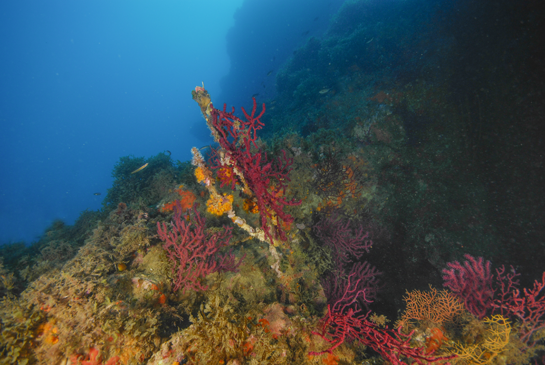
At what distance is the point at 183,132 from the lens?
110m

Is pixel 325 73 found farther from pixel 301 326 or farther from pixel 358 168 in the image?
pixel 301 326

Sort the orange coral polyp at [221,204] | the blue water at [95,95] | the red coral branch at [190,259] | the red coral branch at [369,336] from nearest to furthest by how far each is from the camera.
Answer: the red coral branch at [369,336] < the red coral branch at [190,259] < the orange coral polyp at [221,204] < the blue water at [95,95]

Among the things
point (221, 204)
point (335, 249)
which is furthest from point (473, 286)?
point (221, 204)

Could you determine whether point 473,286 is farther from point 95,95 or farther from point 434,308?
point 95,95

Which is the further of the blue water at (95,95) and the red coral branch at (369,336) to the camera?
the blue water at (95,95)

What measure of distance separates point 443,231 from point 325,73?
11401 millimetres

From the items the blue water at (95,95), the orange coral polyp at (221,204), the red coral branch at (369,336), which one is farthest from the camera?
the blue water at (95,95)

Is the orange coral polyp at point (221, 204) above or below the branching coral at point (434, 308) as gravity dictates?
above

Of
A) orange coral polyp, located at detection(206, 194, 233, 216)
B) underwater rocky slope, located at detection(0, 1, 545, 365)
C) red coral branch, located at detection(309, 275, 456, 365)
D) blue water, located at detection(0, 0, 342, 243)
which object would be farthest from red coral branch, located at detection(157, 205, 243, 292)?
blue water, located at detection(0, 0, 342, 243)

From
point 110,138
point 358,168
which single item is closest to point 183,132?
point 110,138

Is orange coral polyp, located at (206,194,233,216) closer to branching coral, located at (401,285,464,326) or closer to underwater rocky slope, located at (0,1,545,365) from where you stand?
underwater rocky slope, located at (0,1,545,365)

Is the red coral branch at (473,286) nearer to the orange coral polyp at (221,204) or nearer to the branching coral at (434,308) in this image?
the branching coral at (434,308)

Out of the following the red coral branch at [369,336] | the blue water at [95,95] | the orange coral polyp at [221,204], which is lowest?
the red coral branch at [369,336]

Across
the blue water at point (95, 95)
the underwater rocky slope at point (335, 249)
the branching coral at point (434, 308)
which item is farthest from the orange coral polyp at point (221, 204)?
the blue water at point (95, 95)
